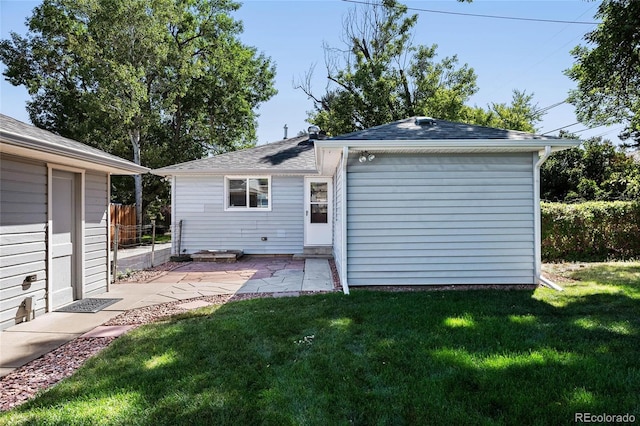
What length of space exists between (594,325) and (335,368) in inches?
120

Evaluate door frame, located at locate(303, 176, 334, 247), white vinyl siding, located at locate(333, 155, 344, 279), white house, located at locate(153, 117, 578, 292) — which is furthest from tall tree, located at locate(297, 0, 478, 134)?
white house, located at locate(153, 117, 578, 292)

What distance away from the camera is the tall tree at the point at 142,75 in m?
16.0

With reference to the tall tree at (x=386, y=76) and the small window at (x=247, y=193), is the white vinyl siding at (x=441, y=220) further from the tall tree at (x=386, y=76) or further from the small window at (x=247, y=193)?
the tall tree at (x=386, y=76)

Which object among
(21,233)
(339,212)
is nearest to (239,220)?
(339,212)

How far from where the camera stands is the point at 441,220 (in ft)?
20.0

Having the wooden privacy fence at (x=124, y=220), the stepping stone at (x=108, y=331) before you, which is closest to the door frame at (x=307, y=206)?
the stepping stone at (x=108, y=331)

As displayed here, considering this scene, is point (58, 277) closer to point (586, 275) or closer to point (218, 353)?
point (218, 353)

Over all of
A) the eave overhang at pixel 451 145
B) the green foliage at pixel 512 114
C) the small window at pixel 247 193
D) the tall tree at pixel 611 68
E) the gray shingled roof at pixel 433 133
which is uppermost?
the green foliage at pixel 512 114

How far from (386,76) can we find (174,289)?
573 inches

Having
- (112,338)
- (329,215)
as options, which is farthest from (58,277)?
(329,215)

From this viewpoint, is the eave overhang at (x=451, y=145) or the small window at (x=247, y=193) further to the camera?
the small window at (x=247, y=193)

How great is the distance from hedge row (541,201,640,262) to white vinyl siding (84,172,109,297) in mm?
9804

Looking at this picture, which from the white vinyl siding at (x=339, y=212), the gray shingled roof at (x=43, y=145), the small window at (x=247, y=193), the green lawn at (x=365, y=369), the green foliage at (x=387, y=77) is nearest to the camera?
the green lawn at (x=365, y=369)

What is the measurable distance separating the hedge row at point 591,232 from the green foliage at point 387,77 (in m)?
8.65
